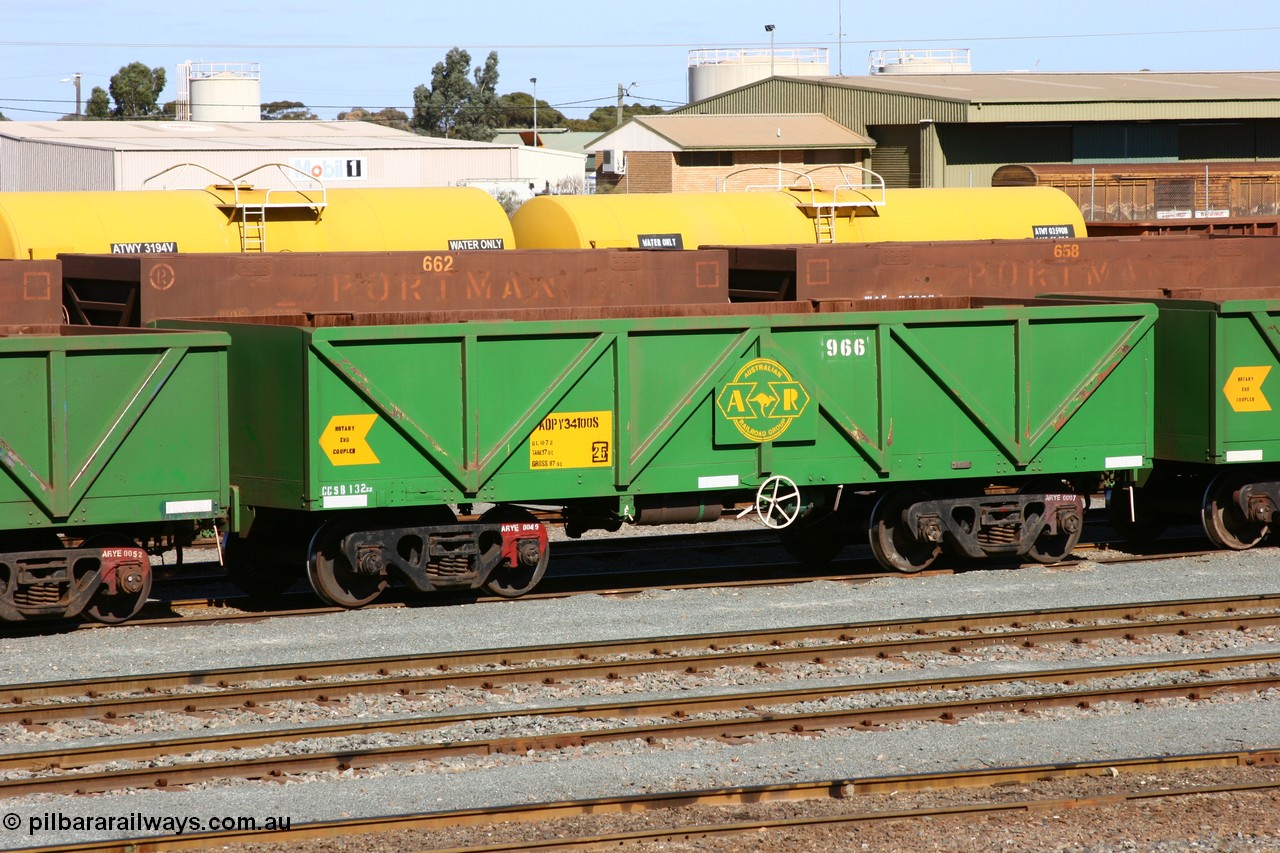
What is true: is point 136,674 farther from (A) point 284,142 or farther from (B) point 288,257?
(A) point 284,142

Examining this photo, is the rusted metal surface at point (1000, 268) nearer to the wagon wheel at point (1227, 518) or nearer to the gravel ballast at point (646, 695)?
the wagon wheel at point (1227, 518)

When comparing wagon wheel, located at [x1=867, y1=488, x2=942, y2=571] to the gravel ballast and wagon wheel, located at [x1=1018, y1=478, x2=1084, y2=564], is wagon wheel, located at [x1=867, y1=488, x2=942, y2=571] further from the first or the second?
wagon wheel, located at [x1=1018, y1=478, x2=1084, y2=564]

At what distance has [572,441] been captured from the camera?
14.5 m

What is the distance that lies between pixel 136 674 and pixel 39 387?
8.48ft

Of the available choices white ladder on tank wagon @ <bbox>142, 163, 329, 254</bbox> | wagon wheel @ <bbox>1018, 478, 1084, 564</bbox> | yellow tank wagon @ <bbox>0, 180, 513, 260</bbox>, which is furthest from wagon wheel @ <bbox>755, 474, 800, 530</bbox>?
white ladder on tank wagon @ <bbox>142, 163, 329, 254</bbox>

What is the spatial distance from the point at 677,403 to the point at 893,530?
2705 millimetres

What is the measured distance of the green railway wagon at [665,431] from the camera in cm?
1380

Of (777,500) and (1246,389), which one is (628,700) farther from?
(1246,389)

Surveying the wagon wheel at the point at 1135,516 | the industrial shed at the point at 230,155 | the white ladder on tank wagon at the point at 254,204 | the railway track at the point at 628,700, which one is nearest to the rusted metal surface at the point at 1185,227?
the wagon wheel at the point at 1135,516

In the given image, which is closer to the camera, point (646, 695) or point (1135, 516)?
point (646, 695)

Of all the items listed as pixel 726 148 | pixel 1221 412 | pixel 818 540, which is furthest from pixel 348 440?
pixel 726 148

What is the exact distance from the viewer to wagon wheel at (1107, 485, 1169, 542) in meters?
17.3

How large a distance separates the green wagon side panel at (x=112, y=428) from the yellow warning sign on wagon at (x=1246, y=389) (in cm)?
983

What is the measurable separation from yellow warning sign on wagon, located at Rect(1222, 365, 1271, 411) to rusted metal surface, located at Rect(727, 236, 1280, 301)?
281 centimetres
